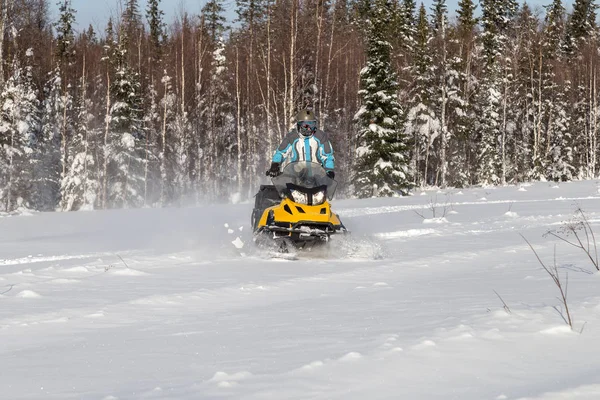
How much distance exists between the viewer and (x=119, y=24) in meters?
31.5

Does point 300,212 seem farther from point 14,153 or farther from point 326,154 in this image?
point 14,153

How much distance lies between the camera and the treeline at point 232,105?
33406 millimetres

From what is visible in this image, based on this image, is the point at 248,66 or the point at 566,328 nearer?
the point at 566,328

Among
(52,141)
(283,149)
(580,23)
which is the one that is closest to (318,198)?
(283,149)

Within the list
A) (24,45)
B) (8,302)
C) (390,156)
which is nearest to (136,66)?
(24,45)

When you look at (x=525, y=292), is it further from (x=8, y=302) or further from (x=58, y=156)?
(x=58, y=156)

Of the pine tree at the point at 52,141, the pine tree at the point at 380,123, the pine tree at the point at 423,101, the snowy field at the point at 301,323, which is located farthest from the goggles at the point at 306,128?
the pine tree at the point at 52,141

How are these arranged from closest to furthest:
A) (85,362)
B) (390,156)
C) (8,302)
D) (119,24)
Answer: (85,362) < (8,302) < (390,156) < (119,24)

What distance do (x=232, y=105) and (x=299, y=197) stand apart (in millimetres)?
35045

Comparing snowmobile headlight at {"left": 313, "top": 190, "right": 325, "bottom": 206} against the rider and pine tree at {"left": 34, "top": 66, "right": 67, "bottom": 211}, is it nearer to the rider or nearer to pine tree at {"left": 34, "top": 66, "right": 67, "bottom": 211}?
the rider

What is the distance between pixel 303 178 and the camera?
8.56 metres

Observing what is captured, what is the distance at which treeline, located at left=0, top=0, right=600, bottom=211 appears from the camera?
1315 inches

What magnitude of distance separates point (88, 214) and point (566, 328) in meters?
13.7

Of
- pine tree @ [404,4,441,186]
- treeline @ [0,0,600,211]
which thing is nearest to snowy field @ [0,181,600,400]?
treeline @ [0,0,600,211]
